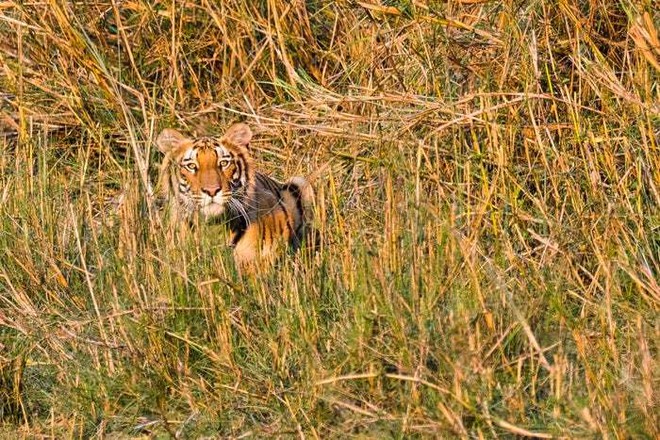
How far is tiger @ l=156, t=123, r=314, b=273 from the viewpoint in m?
6.10

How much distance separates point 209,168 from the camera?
6.19 metres

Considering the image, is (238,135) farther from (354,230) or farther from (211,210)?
(354,230)

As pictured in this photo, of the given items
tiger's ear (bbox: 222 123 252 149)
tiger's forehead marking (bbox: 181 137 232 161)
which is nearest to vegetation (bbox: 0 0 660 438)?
tiger's ear (bbox: 222 123 252 149)

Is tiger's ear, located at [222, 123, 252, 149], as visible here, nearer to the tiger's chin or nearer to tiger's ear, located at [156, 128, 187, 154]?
tiger's ear, located at [156, 128, 187, 154]

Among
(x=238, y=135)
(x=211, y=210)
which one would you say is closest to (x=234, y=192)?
(x=211, y=210)

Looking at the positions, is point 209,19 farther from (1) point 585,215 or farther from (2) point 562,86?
(1) point 585,215

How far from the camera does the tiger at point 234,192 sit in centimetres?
610

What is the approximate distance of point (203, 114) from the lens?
282 inches

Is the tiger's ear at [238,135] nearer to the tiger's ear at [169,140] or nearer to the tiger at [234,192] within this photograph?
the tiger at [234,192]

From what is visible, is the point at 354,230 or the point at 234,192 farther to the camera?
the point at 234,192

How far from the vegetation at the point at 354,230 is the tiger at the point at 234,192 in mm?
208

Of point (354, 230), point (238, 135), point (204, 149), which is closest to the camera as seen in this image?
point (354, 230)

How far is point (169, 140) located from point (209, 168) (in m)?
0.26

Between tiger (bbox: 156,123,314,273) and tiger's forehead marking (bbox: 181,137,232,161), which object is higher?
tiger's forehead marking (bbox: 181,137,232,161)
